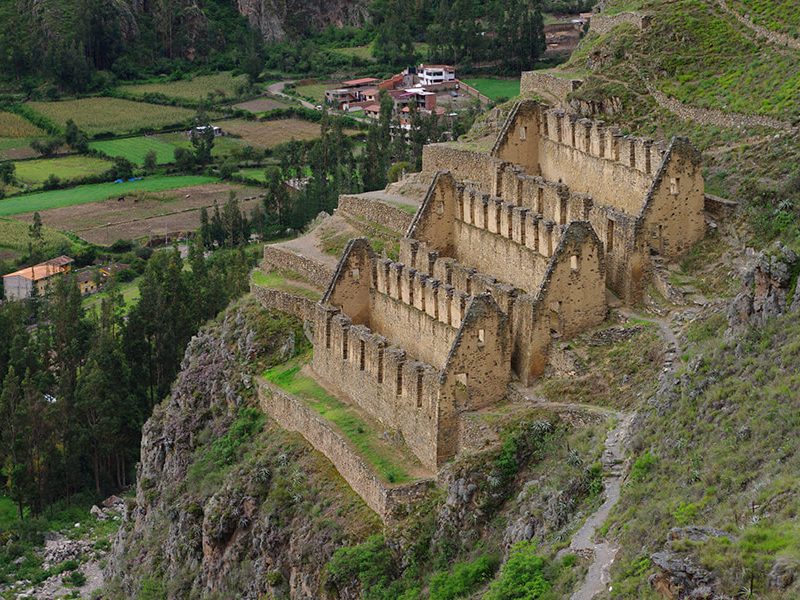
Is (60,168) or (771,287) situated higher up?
(771,287)

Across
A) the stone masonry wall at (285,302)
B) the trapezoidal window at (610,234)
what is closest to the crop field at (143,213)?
the stone masonry wall at (285,302)

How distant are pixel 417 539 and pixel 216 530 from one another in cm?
954

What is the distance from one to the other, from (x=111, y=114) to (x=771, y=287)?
344ft

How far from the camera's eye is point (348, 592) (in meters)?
38.9

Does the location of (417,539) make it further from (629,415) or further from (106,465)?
(106,465)

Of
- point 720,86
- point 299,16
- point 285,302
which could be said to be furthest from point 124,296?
point 299,16

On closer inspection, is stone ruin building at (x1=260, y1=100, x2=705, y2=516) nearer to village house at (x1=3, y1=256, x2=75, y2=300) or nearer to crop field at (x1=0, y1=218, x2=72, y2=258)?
village house at (x1=3, y1=256, x2=75, y2=300)

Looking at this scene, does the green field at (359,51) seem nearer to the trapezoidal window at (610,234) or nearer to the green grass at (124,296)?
the green grass at (124,296)

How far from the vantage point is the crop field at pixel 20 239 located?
102m

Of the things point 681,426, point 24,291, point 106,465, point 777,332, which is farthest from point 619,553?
point 24,291

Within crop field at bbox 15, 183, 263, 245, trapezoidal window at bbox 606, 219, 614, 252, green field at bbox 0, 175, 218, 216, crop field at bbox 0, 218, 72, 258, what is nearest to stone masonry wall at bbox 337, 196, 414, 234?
trapezoidal window at bbox 606, 219, 614, 252

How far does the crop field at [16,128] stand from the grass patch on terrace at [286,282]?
258 feet

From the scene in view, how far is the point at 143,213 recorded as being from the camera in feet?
358

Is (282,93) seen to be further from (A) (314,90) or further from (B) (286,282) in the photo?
(B) (286,282)
